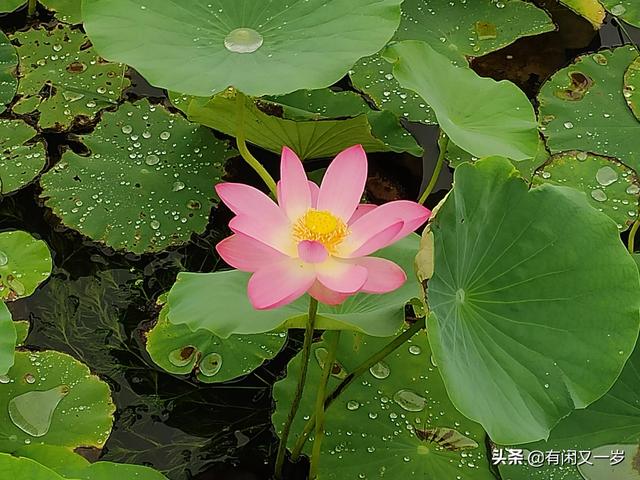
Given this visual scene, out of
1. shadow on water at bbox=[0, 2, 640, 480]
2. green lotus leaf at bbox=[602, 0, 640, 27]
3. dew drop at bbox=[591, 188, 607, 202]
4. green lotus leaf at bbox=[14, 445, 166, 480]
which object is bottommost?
shadow on water at bbox=[0, 2, 640, 480]

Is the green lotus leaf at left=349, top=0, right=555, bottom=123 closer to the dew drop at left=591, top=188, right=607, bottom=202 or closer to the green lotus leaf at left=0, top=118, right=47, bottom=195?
the dew drop at left=591, top=188, right=607, bottom=202

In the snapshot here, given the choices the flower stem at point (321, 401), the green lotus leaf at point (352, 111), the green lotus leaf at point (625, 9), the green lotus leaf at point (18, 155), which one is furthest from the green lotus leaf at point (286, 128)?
the green lotus leaf at point (625, 9)

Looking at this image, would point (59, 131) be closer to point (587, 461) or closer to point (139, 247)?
point (139, 247)

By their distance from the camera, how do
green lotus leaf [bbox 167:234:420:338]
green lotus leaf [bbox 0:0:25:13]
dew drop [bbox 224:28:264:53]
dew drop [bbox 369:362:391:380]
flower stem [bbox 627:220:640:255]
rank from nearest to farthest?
1. green lotus leaf [bbox 167:234:420:338]
2. dew drop [bbox 224:28:264:53]
3. dew drop [bbox 369:362:391:380]
4. flower stem [bbox 627:220:640:255]
5. green lotus leaf [bbox 0:0:25:13]

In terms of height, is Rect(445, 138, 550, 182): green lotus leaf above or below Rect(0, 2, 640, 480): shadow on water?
above

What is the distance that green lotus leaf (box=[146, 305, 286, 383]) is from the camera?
4.86 feet

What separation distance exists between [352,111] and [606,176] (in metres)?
0.58

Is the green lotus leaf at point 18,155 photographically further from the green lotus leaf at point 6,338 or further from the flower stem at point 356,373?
the flower stem at point 356,373

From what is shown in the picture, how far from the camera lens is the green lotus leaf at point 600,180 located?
1765mm

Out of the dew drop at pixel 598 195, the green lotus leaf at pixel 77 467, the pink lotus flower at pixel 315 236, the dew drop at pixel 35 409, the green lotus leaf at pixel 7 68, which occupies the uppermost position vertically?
the pink lotus flower at pixel 315 236

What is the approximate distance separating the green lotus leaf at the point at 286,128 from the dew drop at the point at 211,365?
1.59 ft

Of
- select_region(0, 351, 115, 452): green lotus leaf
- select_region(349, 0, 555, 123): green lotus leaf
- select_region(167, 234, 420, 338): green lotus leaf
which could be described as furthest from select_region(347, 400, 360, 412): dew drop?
select_region(349, 0, 555, 123): green lotus leaf

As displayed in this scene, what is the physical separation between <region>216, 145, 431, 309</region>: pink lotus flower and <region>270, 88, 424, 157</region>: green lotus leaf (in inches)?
26.0

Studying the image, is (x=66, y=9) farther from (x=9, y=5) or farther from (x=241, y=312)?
(x=241, y=312)
